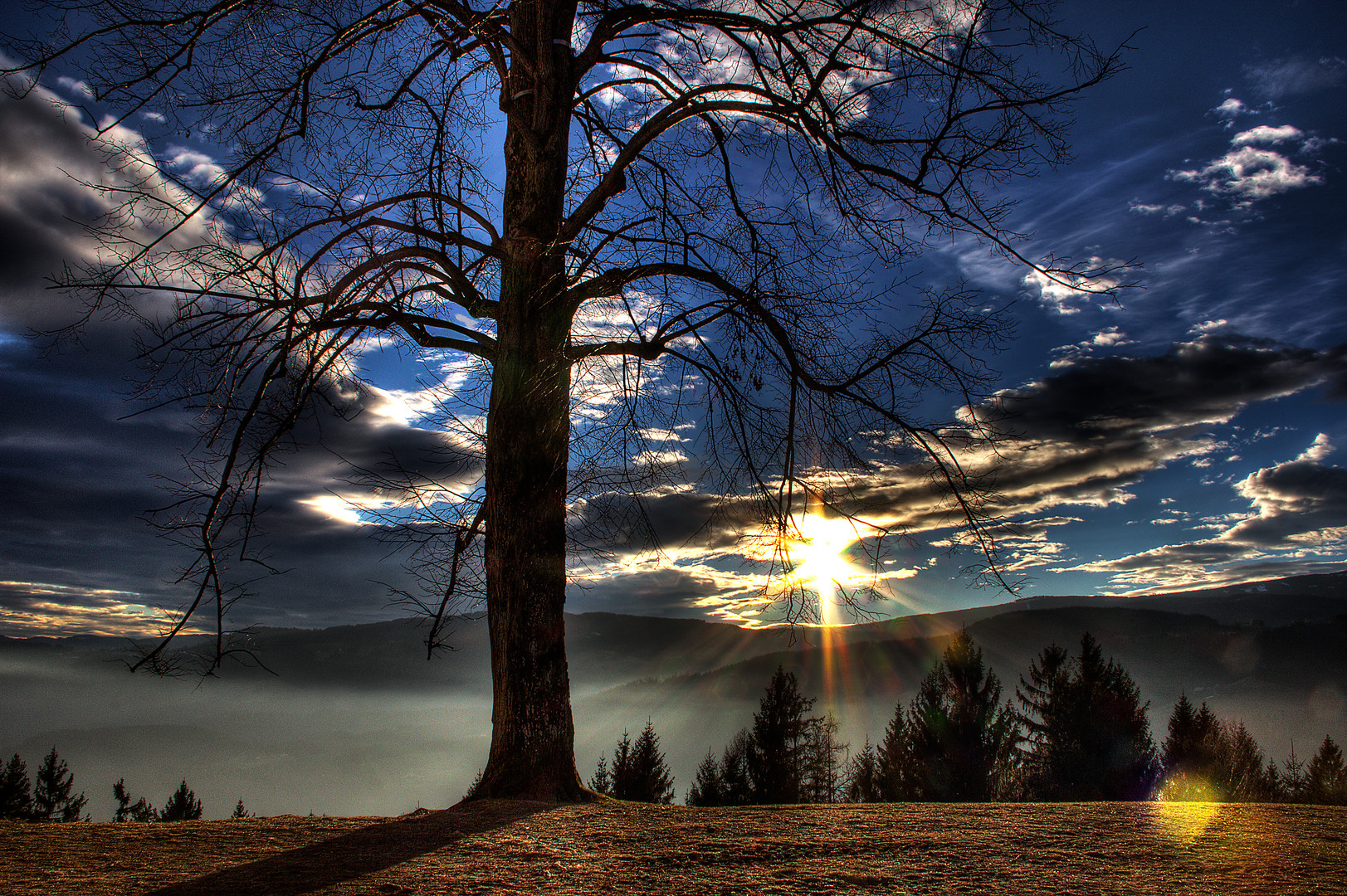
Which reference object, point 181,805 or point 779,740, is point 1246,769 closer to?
point 779,740

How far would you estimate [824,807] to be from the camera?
4621mm

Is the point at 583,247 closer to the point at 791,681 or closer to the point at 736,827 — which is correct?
the point at 736,827

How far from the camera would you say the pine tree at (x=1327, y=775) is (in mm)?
24133

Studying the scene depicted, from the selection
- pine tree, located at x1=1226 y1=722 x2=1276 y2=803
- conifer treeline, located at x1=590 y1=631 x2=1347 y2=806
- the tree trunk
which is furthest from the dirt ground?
pine tree, located at x1=1226 y1=722 x2=1276 y2=803

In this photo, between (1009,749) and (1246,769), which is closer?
(1009,749)

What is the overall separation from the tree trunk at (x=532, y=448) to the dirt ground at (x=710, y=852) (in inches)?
28.4

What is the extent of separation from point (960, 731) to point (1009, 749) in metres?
4.46

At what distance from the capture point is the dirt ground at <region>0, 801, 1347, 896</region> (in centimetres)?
281

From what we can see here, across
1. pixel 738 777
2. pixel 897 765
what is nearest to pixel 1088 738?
pixel 897 765

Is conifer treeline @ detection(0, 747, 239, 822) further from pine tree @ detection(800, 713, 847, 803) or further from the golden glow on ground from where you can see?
the golden glow on ground

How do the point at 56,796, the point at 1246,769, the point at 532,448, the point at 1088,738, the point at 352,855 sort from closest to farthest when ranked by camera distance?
the point at 352,855 < the point at 532,448 < the point at 1088,738 < the point at 1246,769 < the point at 56,796

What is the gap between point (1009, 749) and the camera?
34.0 meters

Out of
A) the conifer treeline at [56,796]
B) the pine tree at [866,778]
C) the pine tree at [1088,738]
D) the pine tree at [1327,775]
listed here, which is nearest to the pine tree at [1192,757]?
the pine tree at [1088,738]

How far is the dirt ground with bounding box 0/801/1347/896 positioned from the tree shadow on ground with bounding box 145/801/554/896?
0.02 metres
